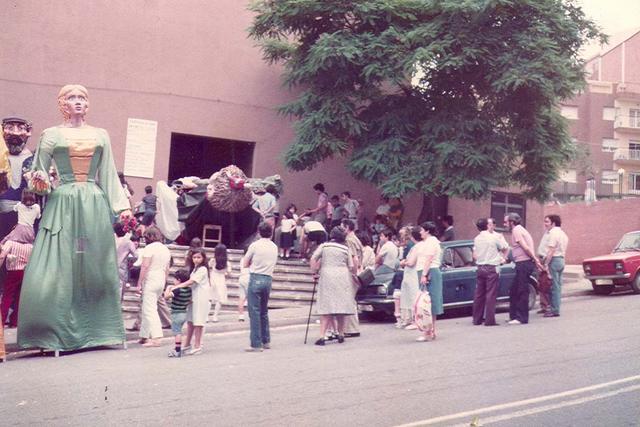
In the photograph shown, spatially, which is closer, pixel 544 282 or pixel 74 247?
pixel 74 247

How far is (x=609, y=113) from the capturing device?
5178cm

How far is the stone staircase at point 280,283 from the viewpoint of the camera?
17255 mm

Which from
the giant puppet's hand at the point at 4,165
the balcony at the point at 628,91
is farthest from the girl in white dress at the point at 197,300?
the balcony at the point at 628,91

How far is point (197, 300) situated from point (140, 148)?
42.3 ft

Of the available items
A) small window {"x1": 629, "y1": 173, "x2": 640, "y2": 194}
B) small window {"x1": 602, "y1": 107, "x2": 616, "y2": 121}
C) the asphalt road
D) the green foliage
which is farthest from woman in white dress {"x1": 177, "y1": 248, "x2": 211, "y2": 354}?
small window {"x1": 602, "y1": 107, "x2": 616, "y2": 121}

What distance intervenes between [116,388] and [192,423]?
182 centimetres

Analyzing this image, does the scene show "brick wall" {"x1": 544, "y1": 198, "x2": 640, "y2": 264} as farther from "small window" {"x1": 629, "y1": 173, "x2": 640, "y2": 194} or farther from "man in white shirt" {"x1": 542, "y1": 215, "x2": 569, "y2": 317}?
"man in white shirt" {"x1": 542, "y1": 215, "x2": 569, "y2": 317}

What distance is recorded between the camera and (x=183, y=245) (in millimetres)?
20641

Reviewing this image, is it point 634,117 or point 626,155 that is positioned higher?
point 634,117

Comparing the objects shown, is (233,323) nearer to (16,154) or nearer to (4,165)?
(16,154)

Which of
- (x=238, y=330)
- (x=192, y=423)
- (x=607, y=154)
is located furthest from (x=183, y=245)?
(x=607, y=154)

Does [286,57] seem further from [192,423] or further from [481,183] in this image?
[192,423]

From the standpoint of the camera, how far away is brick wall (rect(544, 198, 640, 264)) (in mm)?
36219

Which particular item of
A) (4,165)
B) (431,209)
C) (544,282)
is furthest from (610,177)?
(4,165)
